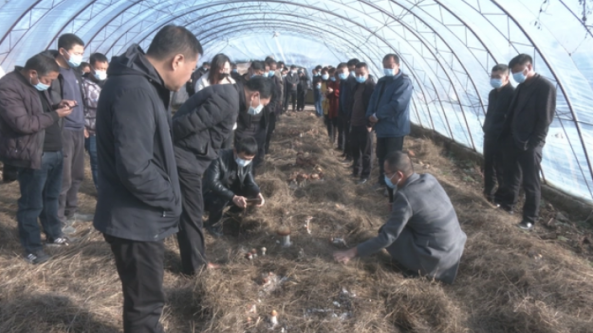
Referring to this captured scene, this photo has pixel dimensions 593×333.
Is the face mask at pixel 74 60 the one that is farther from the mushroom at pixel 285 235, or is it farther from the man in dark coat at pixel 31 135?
the mushroom at pixel 285 235

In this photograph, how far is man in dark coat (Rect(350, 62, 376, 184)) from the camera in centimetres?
666

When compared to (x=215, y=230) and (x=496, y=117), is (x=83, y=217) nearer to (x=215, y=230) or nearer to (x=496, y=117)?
(x=215, y=230)

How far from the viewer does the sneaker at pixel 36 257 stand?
11.9 ft

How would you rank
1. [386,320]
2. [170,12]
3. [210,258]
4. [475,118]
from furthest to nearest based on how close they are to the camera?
[170,12], [475,118], [210,258], [386,320]

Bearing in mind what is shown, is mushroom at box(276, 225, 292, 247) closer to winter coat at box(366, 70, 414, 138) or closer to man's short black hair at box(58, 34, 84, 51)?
winter coat at box(366, 70, 414, 138)

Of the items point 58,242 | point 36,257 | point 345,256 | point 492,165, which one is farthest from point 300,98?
point 36,257

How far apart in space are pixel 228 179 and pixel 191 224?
1.15 m

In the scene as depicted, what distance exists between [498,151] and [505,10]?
242cm

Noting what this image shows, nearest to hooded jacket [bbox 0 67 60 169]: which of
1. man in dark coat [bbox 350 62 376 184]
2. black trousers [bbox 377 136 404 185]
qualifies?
black trousers [bbox 377 136 404 185]

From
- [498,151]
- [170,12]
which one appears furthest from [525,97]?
[170,12]

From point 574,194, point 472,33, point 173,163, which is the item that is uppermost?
point 472,33

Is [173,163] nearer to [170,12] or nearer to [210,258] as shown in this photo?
[210,258]

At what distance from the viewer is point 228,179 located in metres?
4.44

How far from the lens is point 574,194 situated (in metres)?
5.90
